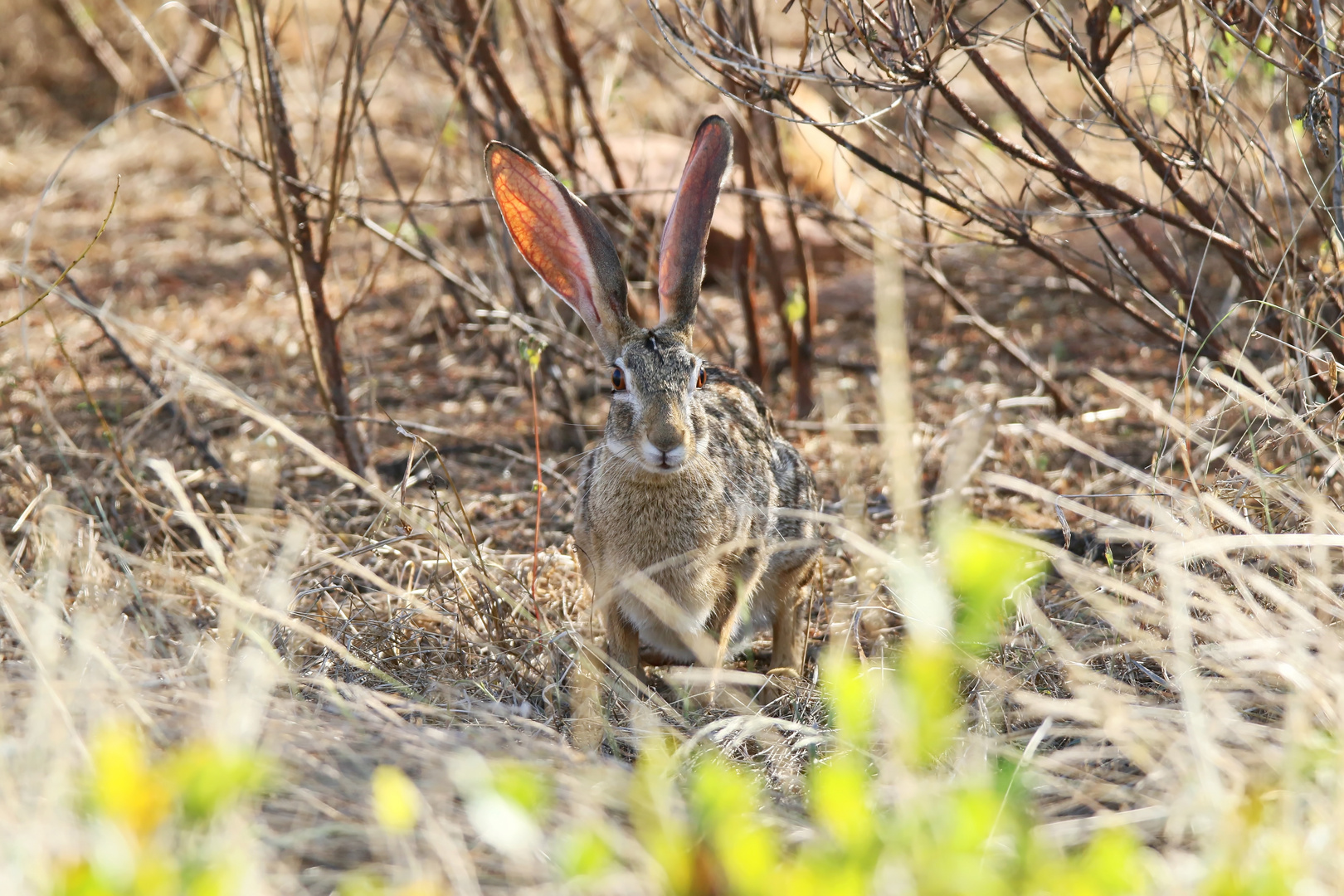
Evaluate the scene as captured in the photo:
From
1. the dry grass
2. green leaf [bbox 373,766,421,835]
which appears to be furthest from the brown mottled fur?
green leaf [bbox 373,766,421,835]

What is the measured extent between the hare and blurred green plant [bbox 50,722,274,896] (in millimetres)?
1817

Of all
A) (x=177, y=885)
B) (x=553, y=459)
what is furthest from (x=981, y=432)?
(x=177, y=885)

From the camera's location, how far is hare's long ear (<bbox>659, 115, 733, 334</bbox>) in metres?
3.85

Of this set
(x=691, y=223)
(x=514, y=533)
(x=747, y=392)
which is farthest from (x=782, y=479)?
(x=514, y=533)

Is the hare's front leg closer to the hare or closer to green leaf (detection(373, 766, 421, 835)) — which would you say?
the hare

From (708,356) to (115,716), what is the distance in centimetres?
392

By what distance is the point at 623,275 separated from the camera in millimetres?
4035

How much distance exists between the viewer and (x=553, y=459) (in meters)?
5.48

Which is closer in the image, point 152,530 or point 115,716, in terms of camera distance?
point 115,716

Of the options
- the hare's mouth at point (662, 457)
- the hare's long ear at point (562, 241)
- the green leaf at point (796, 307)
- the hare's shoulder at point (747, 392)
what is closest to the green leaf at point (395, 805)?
the hare's mouth at point (662, 457)

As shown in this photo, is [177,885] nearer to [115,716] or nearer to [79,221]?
[115,716]

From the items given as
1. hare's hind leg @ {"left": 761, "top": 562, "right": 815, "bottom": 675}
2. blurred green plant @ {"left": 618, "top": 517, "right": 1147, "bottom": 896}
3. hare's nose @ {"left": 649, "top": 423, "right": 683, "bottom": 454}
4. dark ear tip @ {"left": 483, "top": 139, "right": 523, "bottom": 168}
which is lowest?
hare's hind leg @ {"left": 761, "top": 562, "right": 815, "bottom": 675}

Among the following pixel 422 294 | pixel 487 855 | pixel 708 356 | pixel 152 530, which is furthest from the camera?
pixel 422 294

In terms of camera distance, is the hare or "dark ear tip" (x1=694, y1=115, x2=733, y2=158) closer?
the hare
